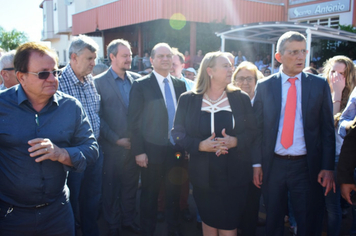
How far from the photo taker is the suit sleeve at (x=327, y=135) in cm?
279

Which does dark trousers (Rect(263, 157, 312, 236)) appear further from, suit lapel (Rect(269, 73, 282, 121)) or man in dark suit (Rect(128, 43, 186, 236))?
man in dark suit (Rect(128, 43, 186, 236))

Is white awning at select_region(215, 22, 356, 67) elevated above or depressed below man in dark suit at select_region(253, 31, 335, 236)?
above

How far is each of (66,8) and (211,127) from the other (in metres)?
37.7

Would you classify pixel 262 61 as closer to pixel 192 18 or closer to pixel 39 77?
pixel 192 18

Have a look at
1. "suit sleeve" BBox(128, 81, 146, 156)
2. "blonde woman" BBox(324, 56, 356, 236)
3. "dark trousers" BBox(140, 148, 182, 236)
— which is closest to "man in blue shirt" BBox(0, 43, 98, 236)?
"suit sleeve" BBox(128, 81, 146, 156)

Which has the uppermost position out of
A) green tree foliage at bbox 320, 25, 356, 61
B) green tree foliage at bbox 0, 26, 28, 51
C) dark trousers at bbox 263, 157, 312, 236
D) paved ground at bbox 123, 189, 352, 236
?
green tree foliage at bbox 0, 26, 28, 51

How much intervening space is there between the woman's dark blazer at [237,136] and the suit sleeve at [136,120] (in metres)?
0.65

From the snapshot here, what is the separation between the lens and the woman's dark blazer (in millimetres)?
2820

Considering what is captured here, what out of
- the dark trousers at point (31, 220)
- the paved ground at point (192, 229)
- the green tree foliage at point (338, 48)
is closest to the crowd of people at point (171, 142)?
the dark trousers at point (31, 220)

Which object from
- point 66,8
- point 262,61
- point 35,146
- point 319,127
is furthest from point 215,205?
point 66,8

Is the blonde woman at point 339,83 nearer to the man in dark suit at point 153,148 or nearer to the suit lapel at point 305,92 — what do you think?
the suit lapel at point 305,92

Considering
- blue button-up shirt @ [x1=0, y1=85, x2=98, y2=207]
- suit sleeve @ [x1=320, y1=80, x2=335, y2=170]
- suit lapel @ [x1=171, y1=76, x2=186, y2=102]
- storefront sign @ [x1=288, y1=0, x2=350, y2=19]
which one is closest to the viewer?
blue button-up shirt @ [x1=0, y1=85, x2=98, y2=207]

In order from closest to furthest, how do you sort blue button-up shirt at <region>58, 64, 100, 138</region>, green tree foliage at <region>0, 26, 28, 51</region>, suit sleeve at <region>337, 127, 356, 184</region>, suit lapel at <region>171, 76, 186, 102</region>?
suit sleeve at <region>337, 127, 356, 184</region>, blue button-up shirt at <region>58, 64, 100, 138</region>, suit lapel at <region>171, 76, 186, 102</region>, green tree foliage at <region>0, 26, 28, 51</region>

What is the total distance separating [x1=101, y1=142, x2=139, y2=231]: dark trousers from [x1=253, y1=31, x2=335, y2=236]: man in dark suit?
1.74m
